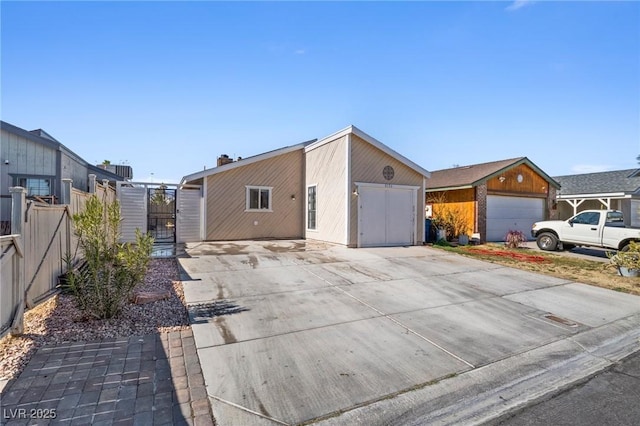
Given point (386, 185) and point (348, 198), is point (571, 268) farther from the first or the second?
point (348, 198)

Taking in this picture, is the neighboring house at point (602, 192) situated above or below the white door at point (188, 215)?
above

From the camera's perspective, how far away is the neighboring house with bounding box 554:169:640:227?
1711cm

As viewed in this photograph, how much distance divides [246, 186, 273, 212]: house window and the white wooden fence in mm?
7673

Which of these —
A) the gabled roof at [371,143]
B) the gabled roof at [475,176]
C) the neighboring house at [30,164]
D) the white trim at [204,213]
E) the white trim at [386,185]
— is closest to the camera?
the neighboring house at [30,164]

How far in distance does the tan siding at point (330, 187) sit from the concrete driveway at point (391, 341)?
4.45 meters

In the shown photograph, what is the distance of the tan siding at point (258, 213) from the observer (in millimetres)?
13070

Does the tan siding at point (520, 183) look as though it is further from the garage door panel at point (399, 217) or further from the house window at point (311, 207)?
the house window at point (311, 207)

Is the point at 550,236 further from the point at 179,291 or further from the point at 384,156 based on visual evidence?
the point at 179,291

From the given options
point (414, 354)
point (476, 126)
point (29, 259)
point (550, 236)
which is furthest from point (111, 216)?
point (550, 236)

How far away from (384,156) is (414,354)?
9827 mm

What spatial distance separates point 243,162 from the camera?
1330cm

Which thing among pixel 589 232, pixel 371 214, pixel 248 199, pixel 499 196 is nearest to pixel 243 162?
pixel 248 199

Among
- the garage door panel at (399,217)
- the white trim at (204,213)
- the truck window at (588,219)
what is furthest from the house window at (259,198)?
the truck window at (588,219)

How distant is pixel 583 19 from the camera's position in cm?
819
